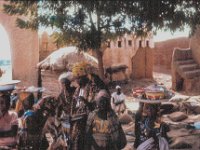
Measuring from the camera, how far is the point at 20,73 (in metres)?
15.9

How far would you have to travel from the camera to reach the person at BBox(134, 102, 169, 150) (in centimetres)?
575

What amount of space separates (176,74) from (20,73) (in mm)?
6715

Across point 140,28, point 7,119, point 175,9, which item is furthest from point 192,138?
point 7,119

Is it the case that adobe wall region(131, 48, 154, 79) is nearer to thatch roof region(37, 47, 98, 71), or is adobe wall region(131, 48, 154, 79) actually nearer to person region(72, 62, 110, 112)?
thatch roof region(37, 47, 98, 71)

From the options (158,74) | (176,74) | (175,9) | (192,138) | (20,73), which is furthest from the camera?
(158,74)

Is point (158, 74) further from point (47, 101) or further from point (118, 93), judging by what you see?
point (47, 101)

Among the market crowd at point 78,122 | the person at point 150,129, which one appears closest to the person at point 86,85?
the market crowd at point 78,122

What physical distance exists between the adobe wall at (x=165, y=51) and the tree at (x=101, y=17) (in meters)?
18.0

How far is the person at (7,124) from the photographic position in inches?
241

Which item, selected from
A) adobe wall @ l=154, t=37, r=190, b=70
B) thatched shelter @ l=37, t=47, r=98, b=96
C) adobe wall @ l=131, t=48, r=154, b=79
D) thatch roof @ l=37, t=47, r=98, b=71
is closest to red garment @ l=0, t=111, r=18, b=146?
thatched shelter @ l=37, t=47, r=98, b=96

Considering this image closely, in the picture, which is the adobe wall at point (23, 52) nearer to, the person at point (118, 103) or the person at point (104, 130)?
the person at point (118, 103)

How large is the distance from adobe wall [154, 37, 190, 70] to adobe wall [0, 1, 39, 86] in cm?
1112

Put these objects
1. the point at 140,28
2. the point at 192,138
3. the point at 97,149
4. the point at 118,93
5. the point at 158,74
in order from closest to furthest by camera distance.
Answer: the point at 97,149
the point at 140,28
the point at 192,138
the point at 118,93
the point at 158,74

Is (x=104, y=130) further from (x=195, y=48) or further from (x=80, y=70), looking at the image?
(x=195, y=48)
